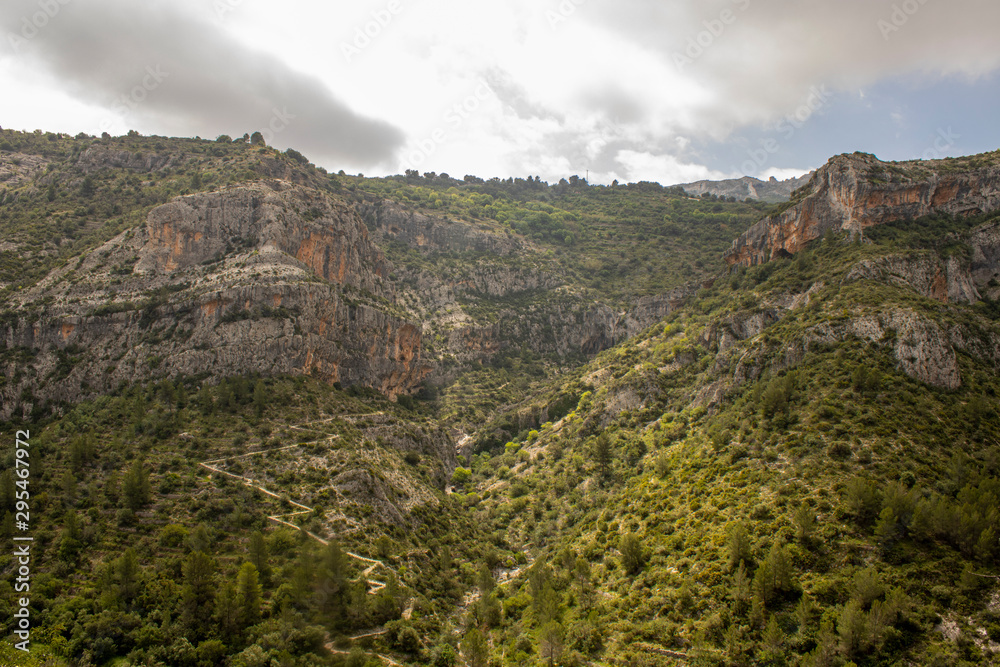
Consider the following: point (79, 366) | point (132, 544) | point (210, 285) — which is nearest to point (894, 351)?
point (132, 544)

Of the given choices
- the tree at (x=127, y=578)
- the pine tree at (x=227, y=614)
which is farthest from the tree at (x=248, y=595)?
the tree at (x=127, y=578)

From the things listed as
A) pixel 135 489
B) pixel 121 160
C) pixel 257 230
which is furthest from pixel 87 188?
pixel 135 489

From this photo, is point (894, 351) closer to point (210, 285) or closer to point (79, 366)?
point (210, 285)

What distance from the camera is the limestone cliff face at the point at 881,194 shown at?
275 ft

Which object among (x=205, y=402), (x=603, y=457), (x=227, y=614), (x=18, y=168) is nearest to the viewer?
(x=227, y=614)

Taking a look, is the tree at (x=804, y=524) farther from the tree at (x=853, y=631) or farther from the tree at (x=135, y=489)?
the tree at (x=135, y=489)

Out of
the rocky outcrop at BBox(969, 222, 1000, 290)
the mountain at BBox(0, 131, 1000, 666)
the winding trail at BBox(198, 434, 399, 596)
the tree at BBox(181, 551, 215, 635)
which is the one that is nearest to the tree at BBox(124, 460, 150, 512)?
the mountain at BBox(0, 131, 1000, 666)

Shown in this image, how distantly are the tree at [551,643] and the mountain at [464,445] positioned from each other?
0.70 feet

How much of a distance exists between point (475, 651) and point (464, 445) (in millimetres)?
71622

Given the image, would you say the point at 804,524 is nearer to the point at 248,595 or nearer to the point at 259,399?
the point at 248,595

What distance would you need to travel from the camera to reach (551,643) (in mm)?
47406

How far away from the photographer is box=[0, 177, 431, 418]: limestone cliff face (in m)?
76.8

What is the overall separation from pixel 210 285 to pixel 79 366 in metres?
22.6

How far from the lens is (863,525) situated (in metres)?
42.5
